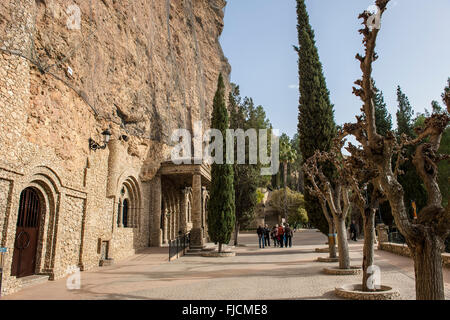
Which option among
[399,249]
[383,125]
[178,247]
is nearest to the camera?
[399,249]

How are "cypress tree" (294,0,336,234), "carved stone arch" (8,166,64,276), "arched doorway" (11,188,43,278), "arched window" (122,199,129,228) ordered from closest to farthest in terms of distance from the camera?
1. "arched doorway" (11,188,43,278)
2. "carved stone arch" (8,166,64,276)
3. "arched window" (122,199,129,228)
4. "cypress tree" (294,0,336,234)

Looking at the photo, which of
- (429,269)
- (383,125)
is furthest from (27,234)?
(383,125)

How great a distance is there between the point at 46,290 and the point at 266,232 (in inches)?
721

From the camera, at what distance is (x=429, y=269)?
494 centimetres

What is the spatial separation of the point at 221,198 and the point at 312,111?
8037 millimetres

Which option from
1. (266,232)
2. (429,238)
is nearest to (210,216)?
(266,232)

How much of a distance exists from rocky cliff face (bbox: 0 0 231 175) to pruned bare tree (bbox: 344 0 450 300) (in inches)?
382

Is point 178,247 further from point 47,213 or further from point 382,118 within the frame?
point 382,118

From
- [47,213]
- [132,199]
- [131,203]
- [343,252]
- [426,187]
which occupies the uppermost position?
[132,199]

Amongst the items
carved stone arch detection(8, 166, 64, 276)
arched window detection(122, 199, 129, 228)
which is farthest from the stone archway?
carved stone arch detection(8, 166, 64, 276)

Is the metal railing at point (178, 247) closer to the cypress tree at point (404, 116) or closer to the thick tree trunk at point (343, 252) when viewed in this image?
the thick tree trunk at point (343, 252)

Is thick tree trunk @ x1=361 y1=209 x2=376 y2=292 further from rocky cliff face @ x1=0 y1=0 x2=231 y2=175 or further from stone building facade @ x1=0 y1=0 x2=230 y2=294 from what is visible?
rocky cliff face @ x1=0 y1=0 x2=231 y2=175

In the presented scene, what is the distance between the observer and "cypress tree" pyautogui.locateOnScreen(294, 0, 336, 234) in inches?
763
